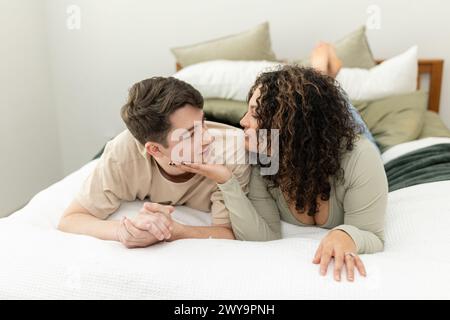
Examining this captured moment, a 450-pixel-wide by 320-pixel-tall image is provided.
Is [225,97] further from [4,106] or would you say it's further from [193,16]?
→ [4,106]

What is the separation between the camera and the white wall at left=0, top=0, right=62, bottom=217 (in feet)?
7.46

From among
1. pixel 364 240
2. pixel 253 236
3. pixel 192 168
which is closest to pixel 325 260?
pixel 364 240

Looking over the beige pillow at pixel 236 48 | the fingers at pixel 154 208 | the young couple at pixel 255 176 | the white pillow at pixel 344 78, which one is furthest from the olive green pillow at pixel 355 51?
the fingers at pixel 154 208

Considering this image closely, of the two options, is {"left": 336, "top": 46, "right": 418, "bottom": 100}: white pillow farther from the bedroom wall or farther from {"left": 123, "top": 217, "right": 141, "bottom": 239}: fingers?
{"left": 123, "top": 217, "right": 141, "bottom": 239}: fingers

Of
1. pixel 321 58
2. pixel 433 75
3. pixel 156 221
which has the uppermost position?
pixel 321 58

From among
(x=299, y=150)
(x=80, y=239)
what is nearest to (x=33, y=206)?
(x=80, y=239)

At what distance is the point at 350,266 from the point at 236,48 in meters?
1.59

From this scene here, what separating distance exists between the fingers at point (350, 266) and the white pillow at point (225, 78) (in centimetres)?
121

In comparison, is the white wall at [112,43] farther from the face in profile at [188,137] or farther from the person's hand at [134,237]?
the person's hand at [134,237]

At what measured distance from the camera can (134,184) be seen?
1.21 m

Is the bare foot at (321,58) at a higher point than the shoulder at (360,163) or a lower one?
higher

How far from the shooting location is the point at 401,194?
1276 mm

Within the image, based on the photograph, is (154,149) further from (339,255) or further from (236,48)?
(236,48)

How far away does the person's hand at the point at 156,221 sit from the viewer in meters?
0.94
